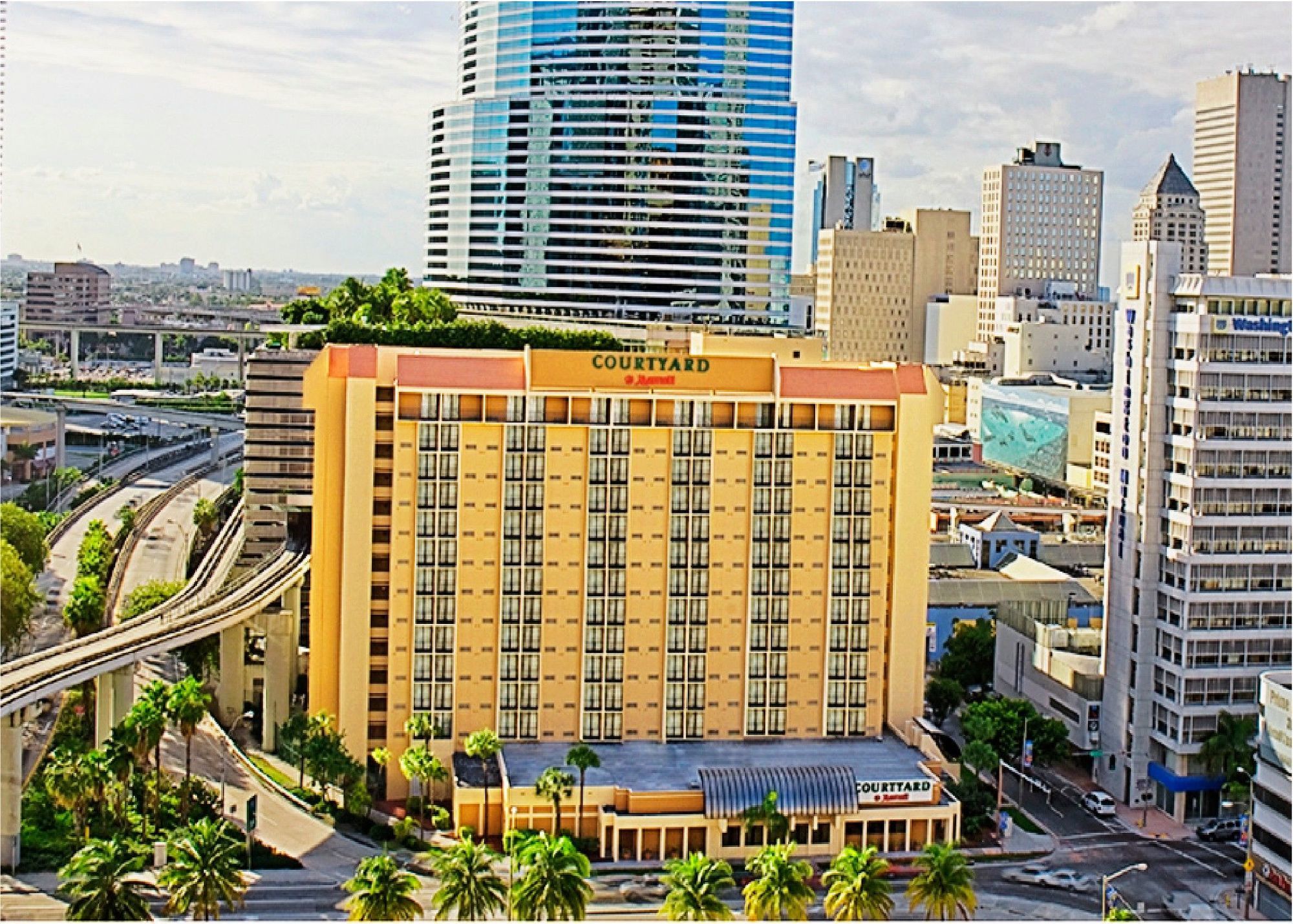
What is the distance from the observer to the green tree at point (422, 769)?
221 feet

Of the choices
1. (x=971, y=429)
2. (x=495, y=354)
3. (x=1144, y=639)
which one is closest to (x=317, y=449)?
(x=495, y=354)

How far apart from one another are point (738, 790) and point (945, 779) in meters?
11.2

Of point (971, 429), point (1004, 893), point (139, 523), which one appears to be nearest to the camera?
point (1004, 893)

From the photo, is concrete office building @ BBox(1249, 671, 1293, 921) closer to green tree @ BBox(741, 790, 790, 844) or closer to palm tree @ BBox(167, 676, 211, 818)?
green tree @ BBox(741, 790, 790, 844)

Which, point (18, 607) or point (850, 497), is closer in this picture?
point (850, 497)

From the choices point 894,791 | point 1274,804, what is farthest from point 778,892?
point 1274,804

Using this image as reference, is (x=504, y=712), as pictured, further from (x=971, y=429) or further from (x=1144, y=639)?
(x=971, y=429)

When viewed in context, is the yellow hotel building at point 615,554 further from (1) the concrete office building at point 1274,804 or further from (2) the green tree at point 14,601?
(2) the green tree at point 14,601

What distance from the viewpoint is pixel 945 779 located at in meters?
72.9

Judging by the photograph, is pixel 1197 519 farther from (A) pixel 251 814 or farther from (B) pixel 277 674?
(B) pixel 277 674

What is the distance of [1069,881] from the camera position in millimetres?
65438

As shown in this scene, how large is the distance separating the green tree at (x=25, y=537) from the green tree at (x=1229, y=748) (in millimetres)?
69226

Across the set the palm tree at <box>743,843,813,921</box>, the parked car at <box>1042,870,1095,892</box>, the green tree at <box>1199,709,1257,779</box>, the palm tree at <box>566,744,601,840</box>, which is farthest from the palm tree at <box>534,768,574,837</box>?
the green tree at <box>1199,709,1257,779</box>

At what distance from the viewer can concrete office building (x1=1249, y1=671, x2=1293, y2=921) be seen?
62000 mm
